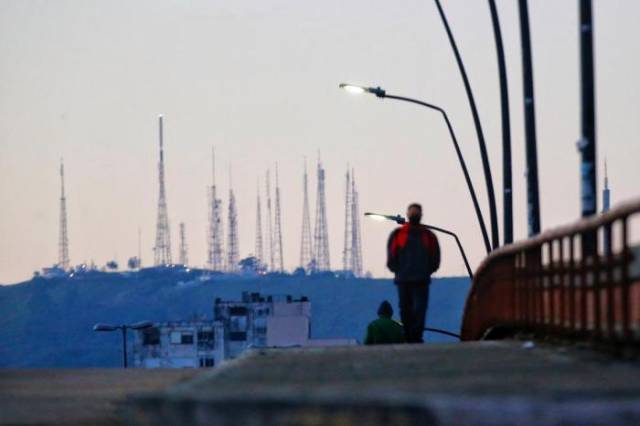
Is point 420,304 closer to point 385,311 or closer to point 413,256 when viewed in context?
point 413,256

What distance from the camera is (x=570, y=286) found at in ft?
55.1

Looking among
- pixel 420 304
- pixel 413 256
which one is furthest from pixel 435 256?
pixel 420 304

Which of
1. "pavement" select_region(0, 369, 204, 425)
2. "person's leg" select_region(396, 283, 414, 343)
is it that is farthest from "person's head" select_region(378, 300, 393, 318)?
"pavement" select_region(0, 369, 204, 425)

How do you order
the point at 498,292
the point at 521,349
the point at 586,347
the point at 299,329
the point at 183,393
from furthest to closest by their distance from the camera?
the point at 299,329
the point at 498,292
the point at 521,349
the point at 586,347
the point at 183,393

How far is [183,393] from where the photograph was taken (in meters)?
11.6

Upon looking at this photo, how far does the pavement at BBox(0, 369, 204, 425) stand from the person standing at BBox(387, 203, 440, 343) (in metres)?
3.49

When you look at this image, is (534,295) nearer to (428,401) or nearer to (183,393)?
(183,393)

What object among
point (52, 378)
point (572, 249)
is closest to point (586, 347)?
point (572, 249)

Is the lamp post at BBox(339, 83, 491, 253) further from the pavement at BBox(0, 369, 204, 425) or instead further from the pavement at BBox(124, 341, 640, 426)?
the pavement at BBox(124, 341, 640, 426)

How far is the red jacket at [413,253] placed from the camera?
79.4ft

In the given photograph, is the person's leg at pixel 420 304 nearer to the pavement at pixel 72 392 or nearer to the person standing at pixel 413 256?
the person standing at pixel 413 256

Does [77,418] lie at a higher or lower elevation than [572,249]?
lower

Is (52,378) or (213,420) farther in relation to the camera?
(52,378)

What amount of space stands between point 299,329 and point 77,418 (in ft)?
565
